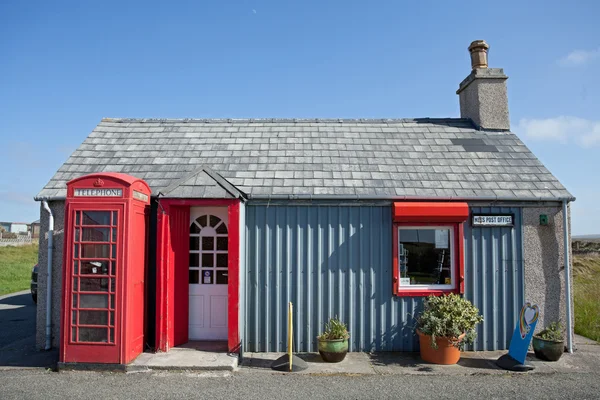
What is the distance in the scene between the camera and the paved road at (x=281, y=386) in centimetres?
589

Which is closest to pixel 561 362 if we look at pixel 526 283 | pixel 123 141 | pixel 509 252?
pixel 526 283

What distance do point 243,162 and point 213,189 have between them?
65.1 inches

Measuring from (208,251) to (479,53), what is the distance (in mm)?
8010

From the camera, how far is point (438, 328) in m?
7.12

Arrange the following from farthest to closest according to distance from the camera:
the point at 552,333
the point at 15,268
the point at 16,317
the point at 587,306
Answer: the point at 15,268, the point at 16,317, the point at 587,306, the point at 552,333

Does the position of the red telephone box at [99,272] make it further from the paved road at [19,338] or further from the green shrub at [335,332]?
the green shrub at [335,332]

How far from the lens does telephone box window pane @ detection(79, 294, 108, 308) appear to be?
6.81m

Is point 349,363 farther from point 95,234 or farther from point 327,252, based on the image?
point 95,234

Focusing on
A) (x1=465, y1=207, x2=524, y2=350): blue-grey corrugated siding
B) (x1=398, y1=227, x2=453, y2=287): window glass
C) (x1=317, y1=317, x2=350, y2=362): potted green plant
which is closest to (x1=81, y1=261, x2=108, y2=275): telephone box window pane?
(x1=317, y1=317, x2=350, y2=362): potted green plant

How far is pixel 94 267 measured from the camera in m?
6.87

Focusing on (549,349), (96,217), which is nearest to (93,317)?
(96,217)

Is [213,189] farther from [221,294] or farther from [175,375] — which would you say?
[175,375]

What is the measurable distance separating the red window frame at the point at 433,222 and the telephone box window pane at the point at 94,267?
15.8 feet

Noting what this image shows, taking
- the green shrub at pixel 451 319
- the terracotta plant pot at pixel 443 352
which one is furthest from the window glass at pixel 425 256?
the terracotta plant pot at pixel 443 352
